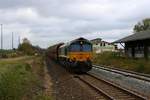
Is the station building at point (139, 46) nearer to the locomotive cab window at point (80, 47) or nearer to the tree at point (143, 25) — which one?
the locomotive cab window at point (80, 47)

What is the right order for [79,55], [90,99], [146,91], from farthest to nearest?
[79,55], [146,91], [90,99]

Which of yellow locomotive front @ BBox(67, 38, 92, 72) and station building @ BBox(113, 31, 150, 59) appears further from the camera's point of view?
station building @ BBox(113, 31, 150, 59)

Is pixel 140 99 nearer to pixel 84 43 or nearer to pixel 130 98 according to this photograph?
pixel 130 98

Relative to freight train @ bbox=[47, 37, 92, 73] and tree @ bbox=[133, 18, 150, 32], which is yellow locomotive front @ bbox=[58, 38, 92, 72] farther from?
tree @ bbox=[133, 18, 150, 32]

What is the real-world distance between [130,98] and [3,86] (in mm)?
5199

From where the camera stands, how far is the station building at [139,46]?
49.7 meters

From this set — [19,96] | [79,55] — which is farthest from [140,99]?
[79,55]

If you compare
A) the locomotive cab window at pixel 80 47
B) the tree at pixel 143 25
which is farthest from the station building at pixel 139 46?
the tree at pixel 143 25

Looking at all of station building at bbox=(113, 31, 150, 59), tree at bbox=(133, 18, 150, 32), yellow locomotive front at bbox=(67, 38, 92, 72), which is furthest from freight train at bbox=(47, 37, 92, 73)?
tree at bbox=(133, 18, 150, 32)

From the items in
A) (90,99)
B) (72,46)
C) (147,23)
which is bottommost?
(90,99)

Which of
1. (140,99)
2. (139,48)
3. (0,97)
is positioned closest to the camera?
(0,97)

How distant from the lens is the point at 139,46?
2105 inches

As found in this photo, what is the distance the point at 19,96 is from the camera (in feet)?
45.1

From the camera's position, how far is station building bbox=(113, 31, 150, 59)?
49.7 m
